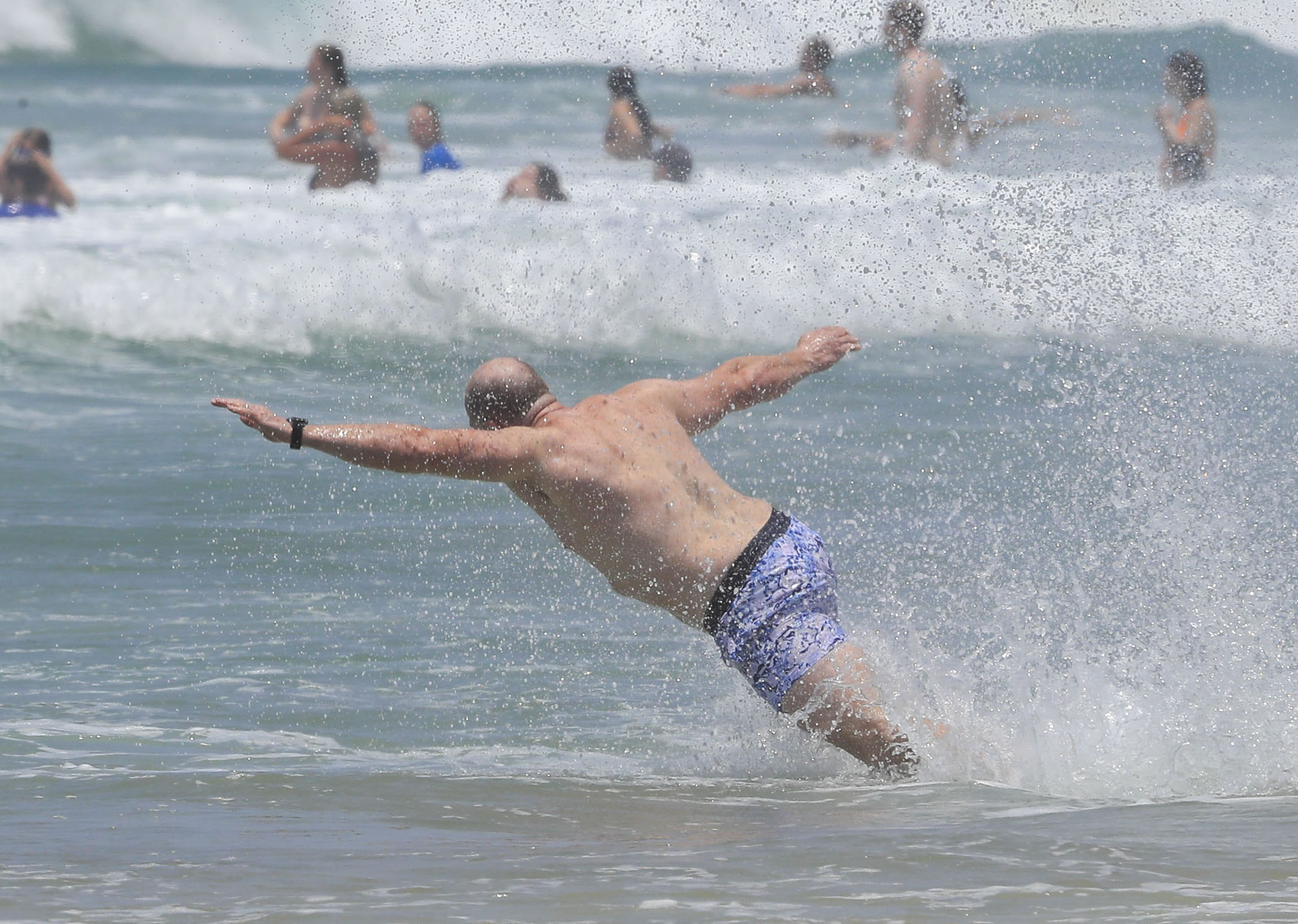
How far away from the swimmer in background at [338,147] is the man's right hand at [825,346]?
1031 centimetres

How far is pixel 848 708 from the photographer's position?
4820 millimetres

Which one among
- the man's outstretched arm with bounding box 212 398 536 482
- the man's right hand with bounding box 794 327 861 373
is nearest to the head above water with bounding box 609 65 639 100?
the man's right hand with bounding box 794 327 861 373

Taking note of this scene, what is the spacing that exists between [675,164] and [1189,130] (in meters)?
4.46

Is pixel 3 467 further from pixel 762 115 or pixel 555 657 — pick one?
pixel 762 115

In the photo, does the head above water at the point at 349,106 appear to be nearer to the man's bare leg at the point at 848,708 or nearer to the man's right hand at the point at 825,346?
the man's right hand at the point at 825,346

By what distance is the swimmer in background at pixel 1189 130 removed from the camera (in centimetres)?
1317

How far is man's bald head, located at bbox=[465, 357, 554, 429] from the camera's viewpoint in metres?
4.94

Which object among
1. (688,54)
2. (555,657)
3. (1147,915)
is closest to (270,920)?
(1147,915)

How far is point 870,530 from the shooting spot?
7.96 m

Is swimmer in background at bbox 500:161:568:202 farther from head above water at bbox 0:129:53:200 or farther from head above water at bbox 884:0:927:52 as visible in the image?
head above water at bbox 0:129:53:200

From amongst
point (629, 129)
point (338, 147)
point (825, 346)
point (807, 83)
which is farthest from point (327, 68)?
point (825, 346)

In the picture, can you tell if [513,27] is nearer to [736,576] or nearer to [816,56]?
[816,56]

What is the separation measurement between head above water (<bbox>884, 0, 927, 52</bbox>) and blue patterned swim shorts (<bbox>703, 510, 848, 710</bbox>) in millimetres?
8538

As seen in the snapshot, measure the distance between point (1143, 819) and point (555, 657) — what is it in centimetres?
272
